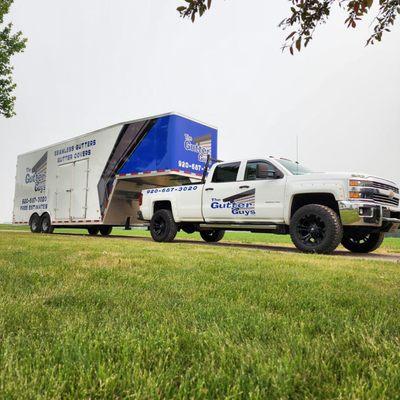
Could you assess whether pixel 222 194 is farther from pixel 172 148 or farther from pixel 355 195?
pixel 355 195

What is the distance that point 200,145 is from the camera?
40.4ft

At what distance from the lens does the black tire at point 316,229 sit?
7477 millimetres

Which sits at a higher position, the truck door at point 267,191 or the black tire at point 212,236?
the truck door at point 267,191

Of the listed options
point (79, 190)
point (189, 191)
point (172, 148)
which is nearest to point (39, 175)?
point (79, 190)

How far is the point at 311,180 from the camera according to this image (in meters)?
8.01

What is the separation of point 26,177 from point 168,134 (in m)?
10.2

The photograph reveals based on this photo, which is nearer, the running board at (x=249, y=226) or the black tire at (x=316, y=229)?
the black tire at (x=316, y=229)

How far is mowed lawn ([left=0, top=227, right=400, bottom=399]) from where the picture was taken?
1436 mm

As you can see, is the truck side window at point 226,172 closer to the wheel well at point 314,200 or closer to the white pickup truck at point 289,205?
the white pickup truck at point 289,205

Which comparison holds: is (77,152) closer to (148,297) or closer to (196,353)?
(148,297)

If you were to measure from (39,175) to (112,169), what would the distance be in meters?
5.96

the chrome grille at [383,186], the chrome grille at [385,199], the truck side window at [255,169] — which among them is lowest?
the chrome grille at [385,199]

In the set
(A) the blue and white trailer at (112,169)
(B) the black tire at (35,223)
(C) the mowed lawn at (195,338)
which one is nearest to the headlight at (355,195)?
(C) the mowed lawn at (195,338)

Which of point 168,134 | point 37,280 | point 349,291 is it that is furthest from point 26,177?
point 349,291
